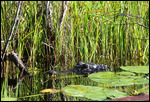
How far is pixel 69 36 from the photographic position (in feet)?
11.7

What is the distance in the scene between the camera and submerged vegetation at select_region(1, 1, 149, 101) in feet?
10.9

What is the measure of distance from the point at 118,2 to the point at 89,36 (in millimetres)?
886

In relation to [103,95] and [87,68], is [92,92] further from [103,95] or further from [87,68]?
[87,68]

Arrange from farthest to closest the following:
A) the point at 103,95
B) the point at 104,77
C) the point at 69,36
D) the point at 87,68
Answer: the point at 69,36 → the point at 87,68 → the point at 104,77 → the point at 103,95

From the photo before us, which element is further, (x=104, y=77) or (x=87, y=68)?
(x=87, y=68)

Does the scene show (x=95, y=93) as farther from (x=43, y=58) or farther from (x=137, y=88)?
(x=43, y=58)

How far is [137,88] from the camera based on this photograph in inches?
88.3

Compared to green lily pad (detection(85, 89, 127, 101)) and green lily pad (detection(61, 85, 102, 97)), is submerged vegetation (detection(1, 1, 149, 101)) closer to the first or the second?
green lily pad (detection(61, 85, 102, 97))

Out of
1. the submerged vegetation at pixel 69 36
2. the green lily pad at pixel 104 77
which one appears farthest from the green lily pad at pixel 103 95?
the submerged vegetation at pixel 69 36

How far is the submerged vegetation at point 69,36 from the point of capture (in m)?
3.32

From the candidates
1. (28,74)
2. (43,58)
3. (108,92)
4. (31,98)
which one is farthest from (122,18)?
(31,98)

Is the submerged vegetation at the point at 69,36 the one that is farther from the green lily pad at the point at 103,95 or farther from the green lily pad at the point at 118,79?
the green lily pad at the point at 103,95

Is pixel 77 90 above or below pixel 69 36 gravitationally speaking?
below

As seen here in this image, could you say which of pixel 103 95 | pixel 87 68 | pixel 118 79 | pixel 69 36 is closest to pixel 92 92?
pixel 103 95
